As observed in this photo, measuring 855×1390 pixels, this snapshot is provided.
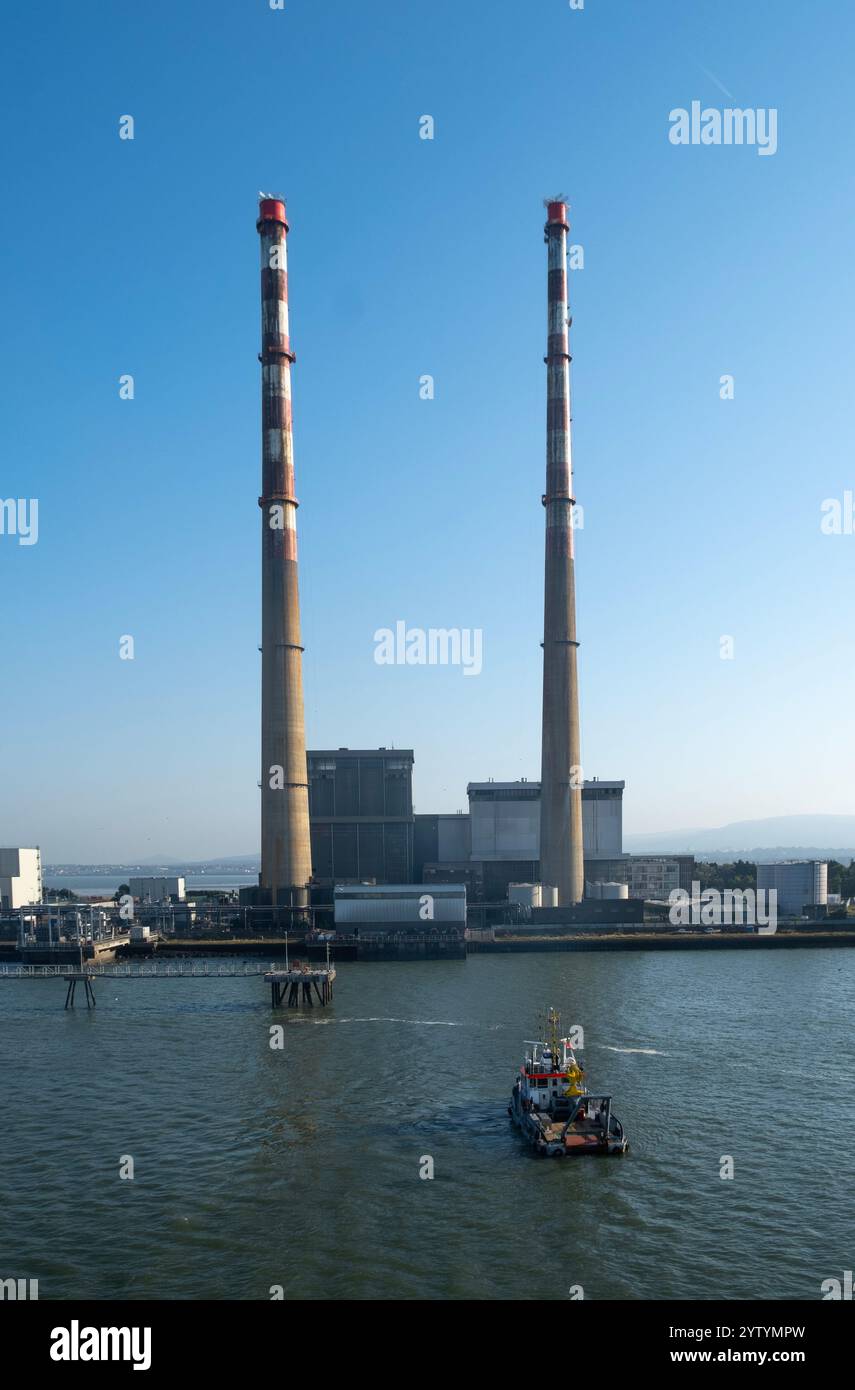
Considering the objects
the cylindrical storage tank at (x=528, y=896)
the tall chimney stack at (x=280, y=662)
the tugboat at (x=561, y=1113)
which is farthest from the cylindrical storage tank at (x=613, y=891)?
the tugboat at (x=561, y=1113)

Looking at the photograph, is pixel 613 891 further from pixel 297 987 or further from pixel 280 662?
pixel 297 987

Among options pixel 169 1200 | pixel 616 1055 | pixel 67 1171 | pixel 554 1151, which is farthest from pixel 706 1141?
pixel 67 1171

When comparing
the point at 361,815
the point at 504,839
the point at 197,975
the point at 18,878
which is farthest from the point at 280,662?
the point at 18,878

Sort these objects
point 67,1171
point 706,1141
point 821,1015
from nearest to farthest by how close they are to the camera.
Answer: point 67,1171, point 706,1141, point 821,1015

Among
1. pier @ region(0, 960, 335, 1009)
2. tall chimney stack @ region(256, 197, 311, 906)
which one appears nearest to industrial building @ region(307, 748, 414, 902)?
tall chimney stack @ region(256, 197, 311, 906)
